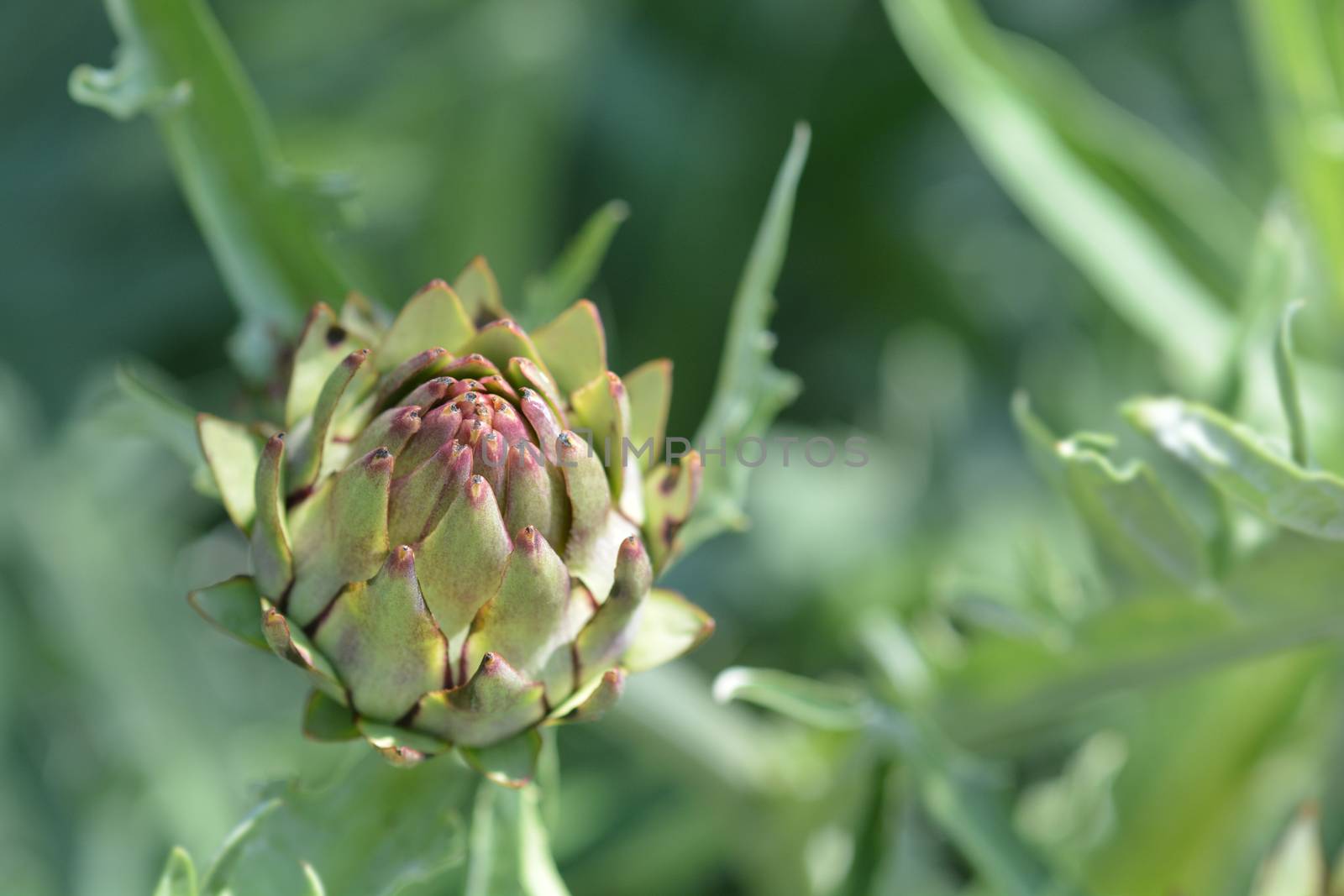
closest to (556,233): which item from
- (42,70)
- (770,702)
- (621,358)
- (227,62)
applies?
(621,358)

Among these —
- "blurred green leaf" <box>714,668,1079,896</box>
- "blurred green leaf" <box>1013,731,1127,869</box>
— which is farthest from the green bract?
"blurred green leaf" <box>1013,731,1127,869</box>

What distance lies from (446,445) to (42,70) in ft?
5.09

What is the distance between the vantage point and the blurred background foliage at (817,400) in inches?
43.3

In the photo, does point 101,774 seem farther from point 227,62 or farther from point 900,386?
point 900,386

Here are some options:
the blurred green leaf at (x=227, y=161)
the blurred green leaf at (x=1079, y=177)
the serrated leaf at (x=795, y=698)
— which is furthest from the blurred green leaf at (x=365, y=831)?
the blurred green leaf at (x=1079, y=177)

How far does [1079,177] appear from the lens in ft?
4.59

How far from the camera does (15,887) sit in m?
1.47

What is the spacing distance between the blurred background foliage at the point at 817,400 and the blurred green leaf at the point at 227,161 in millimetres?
42

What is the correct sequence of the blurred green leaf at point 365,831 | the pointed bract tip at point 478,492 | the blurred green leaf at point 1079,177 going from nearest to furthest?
the pointed bract tip at point 478,492 → the blurred green leaf at point 365,831 → the blurred green leaf at point 1079,177

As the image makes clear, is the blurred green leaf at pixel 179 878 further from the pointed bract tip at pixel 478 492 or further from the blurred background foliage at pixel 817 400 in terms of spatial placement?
the pointed bract tip at pixel 478 492

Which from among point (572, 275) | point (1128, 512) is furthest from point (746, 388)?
point (1128, 512)

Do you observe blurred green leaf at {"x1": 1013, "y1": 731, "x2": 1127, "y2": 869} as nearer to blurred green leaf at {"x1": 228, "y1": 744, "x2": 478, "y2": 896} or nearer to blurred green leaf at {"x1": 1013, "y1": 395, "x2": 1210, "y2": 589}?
blurred green leaf at {"x1": 1013, "y1": 395, "x2": 1210, "y2": 589}

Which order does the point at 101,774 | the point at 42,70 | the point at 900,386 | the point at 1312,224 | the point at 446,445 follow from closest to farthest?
the point at 446,445 → the point at 1312,224 → the point at 101,774 → the point at 900,386 → the point at 42,70

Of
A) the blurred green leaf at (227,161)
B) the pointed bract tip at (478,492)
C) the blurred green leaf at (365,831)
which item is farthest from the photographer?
the blurred green leaf at (227,161)
